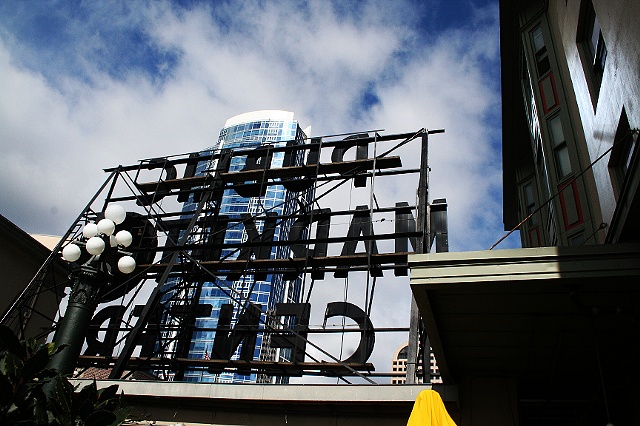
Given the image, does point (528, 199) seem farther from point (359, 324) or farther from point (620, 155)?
point (620, 155)

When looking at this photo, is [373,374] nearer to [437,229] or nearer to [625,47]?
A: [437,229]

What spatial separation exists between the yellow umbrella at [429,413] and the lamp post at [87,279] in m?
4.46

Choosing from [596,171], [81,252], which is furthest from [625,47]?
[81,252]

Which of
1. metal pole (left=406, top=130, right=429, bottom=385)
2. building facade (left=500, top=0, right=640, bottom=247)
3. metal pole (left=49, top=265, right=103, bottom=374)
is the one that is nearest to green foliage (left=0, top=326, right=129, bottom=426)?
metal pole (left=49, top=265, right=103, bottom=374)

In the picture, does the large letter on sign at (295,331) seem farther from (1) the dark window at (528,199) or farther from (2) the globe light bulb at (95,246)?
(1) the dark window at (528,199)

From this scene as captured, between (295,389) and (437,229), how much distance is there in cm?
589

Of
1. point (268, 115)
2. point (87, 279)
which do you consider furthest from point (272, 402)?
point (268, 115)

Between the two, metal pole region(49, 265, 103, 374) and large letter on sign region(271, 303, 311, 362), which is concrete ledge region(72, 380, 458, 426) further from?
large letter on sign region(271, 303, 311, 362)

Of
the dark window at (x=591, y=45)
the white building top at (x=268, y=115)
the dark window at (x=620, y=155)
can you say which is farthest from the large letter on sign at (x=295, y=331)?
the white building top at (x=268, y=115)

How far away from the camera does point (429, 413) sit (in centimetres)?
610

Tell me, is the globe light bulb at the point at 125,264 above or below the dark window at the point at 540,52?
below

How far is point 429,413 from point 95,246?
5.25 m

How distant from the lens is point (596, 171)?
9.20 metres

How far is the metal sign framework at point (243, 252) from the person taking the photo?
13195 millimetres
